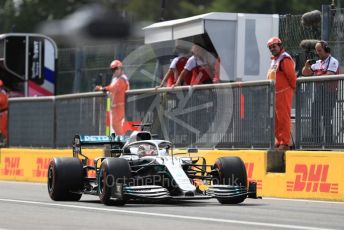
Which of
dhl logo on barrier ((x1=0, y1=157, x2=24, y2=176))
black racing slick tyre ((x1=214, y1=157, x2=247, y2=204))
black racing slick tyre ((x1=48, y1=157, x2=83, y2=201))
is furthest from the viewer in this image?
dhl logo on barrier ((x1=0, y1=157, x2=24, y2=176))

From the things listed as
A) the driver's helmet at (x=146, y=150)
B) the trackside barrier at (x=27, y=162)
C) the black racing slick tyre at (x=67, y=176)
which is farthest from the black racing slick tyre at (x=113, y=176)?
the trackside barrier at (x=27, y=162)

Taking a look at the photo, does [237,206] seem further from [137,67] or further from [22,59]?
[22,59]

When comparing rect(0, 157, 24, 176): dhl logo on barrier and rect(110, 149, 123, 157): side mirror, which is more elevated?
rect(110, 149, 123, 157): side mirror

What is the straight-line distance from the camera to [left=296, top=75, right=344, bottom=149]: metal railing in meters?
17.7

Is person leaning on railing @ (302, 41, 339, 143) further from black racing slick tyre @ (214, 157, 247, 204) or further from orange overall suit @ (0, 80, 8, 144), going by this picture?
orange overall suit @ (0, 80, 8, 144)

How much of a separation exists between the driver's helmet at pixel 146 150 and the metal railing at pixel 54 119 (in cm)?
698

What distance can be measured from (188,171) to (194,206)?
28.9 inches

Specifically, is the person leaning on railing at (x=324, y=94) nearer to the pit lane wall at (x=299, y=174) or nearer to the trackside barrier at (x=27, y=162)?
Answer: the pit lane wall at (x=299, y=174)

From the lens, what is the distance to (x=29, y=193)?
1948 centimetres

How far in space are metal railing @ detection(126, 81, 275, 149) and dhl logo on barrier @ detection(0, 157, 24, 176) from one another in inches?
150

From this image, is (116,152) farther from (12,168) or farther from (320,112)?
(12,168)

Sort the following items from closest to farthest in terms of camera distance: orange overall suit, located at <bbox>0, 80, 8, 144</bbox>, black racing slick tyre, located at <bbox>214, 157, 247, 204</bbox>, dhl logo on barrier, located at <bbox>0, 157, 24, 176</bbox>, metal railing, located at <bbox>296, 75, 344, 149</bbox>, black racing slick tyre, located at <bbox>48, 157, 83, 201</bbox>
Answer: black racing slick tyre, located at <bbox>214, 157, 247, 204</bbox> < black racing slick tyre, located at <bbox>48, 157, 83, 201</bbox> < metal railing, located at <bbox>296, 75, 344, 149</bbox> < dhl logo on barrier, located at <bbox>0, 157, 24, 176</bbox> < orange overall suit, located at <bbox>0, 80, 8, 144</bbox>

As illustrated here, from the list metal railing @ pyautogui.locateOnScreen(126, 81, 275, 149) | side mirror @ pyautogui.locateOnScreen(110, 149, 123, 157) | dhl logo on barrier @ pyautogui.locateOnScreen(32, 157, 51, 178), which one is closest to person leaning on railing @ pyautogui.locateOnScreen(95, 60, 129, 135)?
metal railing @ pyautogui.locateOnScreen(126, 81, 275, 149)

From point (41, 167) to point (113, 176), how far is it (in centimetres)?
927
